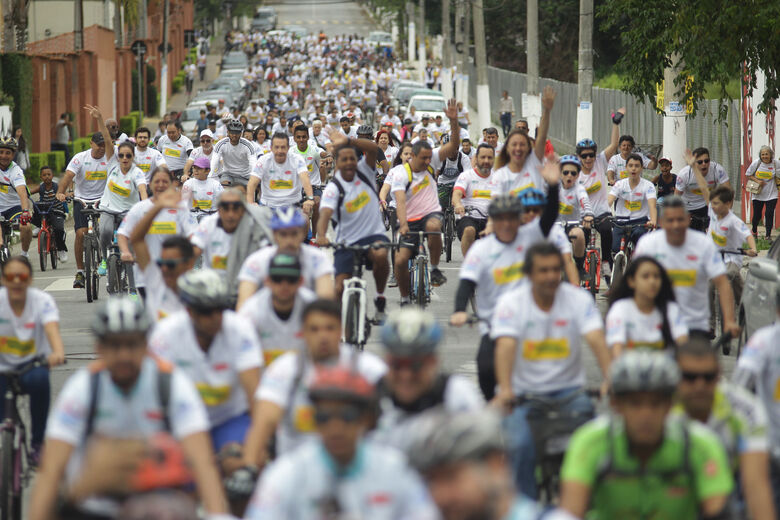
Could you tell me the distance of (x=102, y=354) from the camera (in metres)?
6.07

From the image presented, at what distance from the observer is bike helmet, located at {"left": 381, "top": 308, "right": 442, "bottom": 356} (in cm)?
575

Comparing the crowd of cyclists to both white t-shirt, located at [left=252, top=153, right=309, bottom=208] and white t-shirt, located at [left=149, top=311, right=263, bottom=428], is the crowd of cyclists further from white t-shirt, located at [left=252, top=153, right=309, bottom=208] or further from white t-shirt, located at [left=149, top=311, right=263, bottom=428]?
white t-shirt, located at [left=252, top=153, right=309, bottom=208]

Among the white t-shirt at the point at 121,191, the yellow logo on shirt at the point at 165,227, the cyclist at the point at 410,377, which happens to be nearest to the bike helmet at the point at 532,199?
the yellow logo on shirt at the point at 165,227

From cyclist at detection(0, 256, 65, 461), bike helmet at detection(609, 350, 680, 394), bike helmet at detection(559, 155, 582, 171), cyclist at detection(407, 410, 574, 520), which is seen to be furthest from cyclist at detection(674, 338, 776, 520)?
bike helmet at detection(559, 155, 582, 171)

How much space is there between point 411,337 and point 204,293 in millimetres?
1616

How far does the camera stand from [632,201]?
1647 cm

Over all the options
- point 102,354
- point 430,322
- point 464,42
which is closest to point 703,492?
point 430,322

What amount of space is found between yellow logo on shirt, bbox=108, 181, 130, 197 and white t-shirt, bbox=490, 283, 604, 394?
32.0 ft

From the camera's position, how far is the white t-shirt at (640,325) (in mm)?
8047

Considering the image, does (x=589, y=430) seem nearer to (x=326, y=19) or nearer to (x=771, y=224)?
(x=771, y=224)

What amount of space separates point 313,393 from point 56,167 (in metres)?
33.6

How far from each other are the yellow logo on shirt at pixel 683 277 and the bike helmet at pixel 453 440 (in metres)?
5.35

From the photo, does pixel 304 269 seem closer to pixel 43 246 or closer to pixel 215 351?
pixel 215 351

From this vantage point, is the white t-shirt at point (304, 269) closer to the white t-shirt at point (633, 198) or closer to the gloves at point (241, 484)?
the gloves at point (241, 484)
